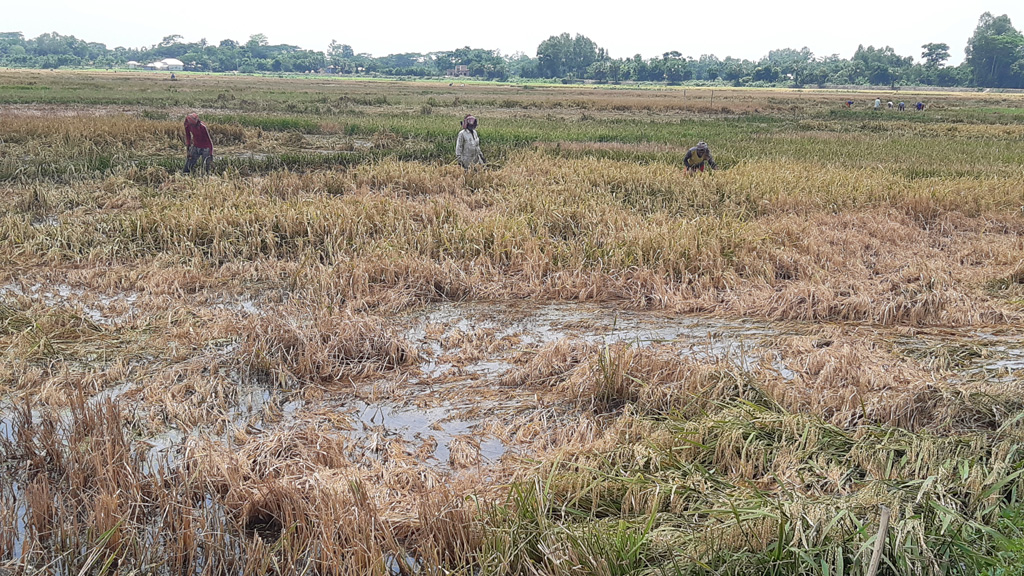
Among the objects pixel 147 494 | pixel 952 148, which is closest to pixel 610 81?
pixel 952 148

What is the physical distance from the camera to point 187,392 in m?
4.29

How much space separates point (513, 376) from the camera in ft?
15.1

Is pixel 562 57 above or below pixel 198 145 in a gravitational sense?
above

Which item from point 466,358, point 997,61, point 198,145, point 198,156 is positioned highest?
point 997,61

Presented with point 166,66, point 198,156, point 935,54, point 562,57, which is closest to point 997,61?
point 935,54

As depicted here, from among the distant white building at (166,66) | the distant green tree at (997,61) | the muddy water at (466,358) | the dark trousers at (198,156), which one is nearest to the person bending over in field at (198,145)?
the dark trousers at (198,156)

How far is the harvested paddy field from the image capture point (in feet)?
8.83

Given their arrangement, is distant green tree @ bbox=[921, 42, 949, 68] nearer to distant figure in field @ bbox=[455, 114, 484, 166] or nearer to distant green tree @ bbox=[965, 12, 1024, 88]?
distant green tree @ bbox=[965, 12, 1024, 88]

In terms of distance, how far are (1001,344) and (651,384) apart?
3079 mm

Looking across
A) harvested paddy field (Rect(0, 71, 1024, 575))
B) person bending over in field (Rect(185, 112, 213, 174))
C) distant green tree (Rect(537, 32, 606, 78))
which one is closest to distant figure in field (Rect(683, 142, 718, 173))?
harvested paddy field (Rect(0, 71, 1024, 575))

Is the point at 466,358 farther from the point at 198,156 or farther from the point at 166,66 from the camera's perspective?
the point at 166,66

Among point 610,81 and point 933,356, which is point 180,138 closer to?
point 933,356

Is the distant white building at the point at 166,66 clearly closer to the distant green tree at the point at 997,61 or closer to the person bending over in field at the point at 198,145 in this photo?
the distant green tree at the point at 997,61

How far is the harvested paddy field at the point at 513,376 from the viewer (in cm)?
269
